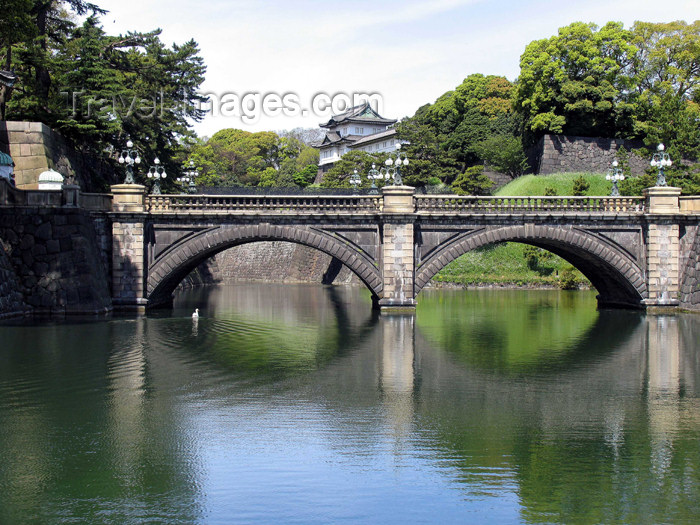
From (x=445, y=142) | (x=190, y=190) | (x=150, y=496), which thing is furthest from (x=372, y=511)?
(x=445, y=142)

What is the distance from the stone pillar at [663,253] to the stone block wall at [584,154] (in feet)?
80.6

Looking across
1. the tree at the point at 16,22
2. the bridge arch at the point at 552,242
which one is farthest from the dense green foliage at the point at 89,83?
the bridge arch at the point at 552,242

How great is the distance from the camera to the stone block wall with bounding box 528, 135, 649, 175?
193 feet

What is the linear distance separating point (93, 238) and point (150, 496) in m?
23.7

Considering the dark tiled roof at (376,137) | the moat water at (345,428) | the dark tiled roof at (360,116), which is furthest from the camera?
the dark tiled roof at (360,116)

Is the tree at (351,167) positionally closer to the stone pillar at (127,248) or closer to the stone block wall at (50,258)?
the stone pillar at (127,248)

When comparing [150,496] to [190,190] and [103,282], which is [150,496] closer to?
[103,282]

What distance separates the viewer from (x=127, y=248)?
33344mm

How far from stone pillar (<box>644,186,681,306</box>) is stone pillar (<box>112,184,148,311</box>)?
23442 millimetres

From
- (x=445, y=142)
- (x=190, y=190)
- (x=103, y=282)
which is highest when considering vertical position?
(x=445, y=142)

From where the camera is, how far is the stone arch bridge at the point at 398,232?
3362 centimetres

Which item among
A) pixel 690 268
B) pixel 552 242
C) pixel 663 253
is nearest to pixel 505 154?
pixel 552 242

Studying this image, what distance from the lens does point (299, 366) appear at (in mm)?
20859

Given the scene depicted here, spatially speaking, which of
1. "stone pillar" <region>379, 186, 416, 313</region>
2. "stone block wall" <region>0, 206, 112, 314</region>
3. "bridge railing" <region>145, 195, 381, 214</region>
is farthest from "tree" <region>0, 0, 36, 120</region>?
"stone pillar" <region>379, 186, 416, 313</region>
